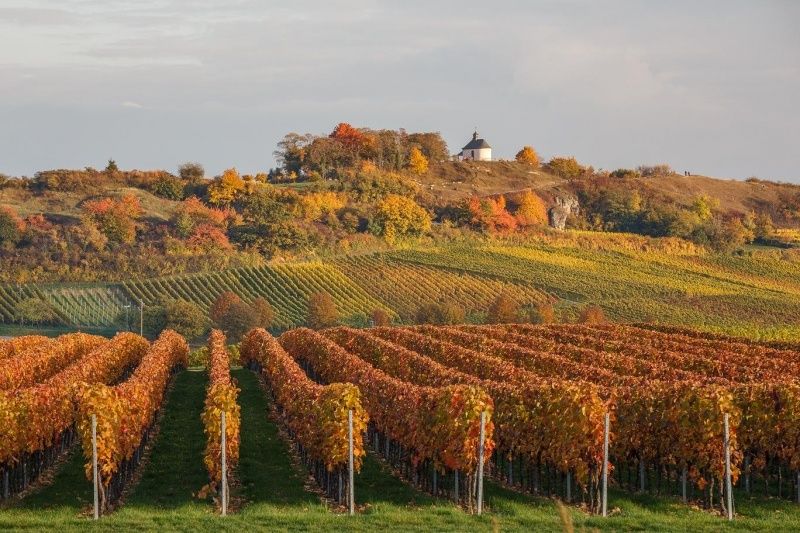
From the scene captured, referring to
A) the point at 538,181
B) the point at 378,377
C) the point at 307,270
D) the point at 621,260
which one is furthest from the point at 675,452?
the point at 538,181

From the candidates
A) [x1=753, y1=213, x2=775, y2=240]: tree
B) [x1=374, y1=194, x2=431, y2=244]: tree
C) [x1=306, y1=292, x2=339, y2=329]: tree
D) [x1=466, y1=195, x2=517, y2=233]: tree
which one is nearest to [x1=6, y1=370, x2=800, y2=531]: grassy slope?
[x1=306, y1=292, x2=339, y2=329]: tree

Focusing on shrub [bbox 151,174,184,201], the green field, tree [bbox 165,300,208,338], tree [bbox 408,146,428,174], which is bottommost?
tree [bbox 165,300,208,338]

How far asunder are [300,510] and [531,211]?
4132 inches

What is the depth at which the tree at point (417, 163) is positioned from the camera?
450 feet

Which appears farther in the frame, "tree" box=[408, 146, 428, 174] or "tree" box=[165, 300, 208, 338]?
"tree" box=[408, 146, 428, 174]

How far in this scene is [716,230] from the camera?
114688 mm

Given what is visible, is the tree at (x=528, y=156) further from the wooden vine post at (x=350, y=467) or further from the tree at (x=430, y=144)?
the wooden vine post at (x=350, y=467)

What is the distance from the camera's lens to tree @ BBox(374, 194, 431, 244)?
105000 mm

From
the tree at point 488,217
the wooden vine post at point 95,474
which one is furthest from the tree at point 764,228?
the wooden vine post at point 95,474

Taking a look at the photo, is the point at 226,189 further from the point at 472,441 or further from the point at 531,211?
the point at 472,441

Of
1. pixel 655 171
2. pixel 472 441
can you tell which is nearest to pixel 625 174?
pixel 655 171

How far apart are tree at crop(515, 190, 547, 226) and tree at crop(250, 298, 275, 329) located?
43862mm

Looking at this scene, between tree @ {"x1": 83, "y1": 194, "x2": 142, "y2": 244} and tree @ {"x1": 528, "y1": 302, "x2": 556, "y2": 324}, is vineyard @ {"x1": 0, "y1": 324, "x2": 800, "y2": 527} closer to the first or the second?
tree @ {"x1": 528, "y1": 302, "x2": 556, "y2": 324}

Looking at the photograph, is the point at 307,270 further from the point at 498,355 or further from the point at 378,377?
the point at 378,377
